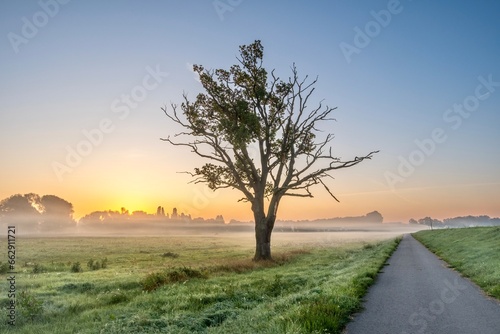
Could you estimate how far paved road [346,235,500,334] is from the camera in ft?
30.9

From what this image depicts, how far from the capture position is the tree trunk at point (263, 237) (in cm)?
3117

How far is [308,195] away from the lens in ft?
106

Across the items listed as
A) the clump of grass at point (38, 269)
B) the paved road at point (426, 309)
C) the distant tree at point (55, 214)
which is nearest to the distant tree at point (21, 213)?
the distant tree at point (55, 214)

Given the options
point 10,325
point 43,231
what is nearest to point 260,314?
point 10,325

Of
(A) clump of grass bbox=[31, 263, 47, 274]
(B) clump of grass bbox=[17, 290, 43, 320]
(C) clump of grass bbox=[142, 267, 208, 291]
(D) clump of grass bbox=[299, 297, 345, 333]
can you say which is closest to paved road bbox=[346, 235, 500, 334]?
(D) clump of grass bbox=[299, 297, 345, 333]

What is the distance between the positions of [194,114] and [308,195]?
12043 mm

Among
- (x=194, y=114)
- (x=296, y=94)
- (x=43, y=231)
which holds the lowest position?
(x=43, y=231)

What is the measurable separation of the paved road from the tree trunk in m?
14.4

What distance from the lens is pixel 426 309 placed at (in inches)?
452

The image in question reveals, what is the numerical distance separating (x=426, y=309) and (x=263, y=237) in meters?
20.6

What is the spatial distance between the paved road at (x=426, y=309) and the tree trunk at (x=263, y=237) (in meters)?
14.4

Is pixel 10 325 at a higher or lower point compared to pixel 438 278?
lower

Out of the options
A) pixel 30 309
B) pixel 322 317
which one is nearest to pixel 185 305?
pixel 30 309

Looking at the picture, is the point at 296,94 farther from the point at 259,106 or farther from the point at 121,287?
the point at 121,287
